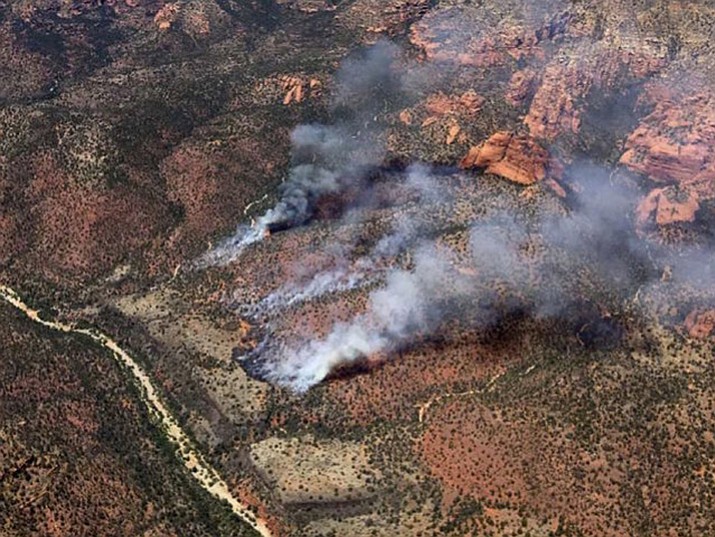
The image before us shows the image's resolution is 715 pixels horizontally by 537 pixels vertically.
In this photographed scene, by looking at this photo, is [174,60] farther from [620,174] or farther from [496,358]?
[496,358]

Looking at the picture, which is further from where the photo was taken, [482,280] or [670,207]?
[670,207]

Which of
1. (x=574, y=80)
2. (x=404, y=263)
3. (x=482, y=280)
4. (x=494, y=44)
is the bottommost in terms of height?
(x=404, y=263)

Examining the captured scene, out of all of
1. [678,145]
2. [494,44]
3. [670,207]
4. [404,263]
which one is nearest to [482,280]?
[404,263]

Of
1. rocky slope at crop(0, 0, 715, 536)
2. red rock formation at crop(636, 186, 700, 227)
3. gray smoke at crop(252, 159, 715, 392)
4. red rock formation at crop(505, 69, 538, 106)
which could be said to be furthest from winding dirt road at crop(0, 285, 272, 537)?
red rock formation at crop(505, 69, 538, 106)

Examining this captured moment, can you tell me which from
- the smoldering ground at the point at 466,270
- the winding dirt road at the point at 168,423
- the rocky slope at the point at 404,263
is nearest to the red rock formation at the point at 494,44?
the rocky slope at the point at 404,263

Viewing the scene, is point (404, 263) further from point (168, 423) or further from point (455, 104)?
point (455, 104)

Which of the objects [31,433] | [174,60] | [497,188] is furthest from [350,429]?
[174,60]
